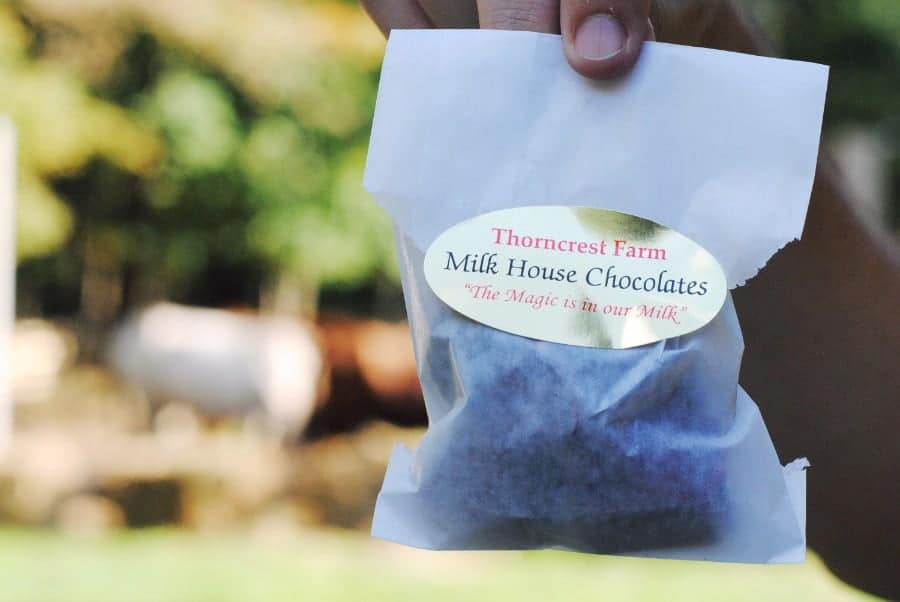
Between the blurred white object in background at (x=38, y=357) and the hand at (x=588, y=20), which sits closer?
the hand at (x=588, y=20)

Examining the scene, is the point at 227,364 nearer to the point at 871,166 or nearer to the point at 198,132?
the point at 198,132

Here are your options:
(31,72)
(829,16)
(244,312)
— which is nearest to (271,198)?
(244,312)

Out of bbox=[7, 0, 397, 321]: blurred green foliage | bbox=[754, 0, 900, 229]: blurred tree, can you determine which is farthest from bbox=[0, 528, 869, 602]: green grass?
bbox=[754, 0, 900, 229]: blurred tree

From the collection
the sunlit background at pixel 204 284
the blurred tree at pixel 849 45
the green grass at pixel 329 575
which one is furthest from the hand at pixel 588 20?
the blurred tree at pixel 849 45

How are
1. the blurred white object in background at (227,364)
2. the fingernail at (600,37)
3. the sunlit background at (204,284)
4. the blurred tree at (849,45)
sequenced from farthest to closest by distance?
the blurred tree at (849,45), the blurred white object in background at (227,364), the sunlit background at (204,284), the fingernail at (600,37)

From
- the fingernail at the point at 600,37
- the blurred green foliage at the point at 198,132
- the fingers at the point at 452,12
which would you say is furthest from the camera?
the blurred green foliage at the point at 198,132

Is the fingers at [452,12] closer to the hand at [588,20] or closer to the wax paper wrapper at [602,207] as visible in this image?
the hand at [588,20]

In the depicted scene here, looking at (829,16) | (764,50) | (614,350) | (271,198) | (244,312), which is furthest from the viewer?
(829,16)

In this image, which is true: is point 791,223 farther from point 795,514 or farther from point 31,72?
point 31,72
